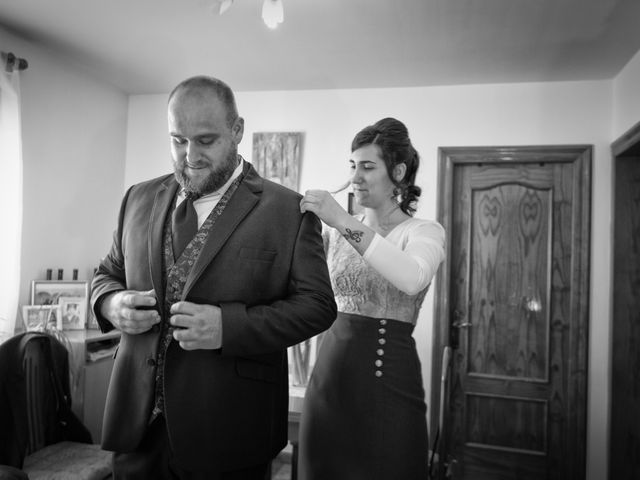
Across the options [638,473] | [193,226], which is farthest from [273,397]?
[638,473]

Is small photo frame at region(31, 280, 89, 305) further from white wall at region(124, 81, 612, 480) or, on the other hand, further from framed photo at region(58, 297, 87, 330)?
white wall at region(124, 81, 612, 480)

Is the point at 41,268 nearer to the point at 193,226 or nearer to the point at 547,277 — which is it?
the point at 193,226

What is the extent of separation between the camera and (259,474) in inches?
52.1

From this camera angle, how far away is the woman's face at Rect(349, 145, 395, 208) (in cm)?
187

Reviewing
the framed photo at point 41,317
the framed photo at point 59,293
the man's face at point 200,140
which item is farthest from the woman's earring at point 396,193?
the framed photo at point 59,293

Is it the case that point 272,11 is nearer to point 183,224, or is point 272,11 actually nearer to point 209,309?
point 183,224

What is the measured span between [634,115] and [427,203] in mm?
1466

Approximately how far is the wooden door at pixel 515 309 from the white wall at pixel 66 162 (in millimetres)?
2731

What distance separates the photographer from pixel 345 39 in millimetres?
3285

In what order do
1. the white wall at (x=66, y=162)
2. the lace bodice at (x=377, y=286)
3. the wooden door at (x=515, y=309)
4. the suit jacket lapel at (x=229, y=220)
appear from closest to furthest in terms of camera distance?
1. the suit jacket lapel at (x=229, y=220)
2. the lace bodice at (x=377, y=286)
3. the white wall at (x=66, y=162)
4. the wooden door at (x=515, y=309)

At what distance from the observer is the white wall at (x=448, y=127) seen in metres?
3.85

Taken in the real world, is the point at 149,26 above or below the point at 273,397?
above

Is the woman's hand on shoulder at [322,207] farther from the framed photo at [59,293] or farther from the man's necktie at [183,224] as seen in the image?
the framed photo at [59,293]

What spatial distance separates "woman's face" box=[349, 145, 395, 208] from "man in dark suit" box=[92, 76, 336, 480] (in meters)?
0.58
